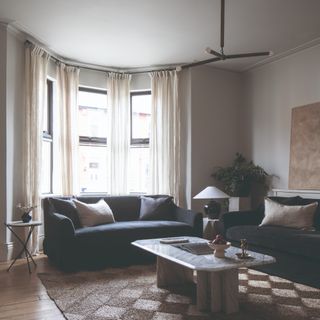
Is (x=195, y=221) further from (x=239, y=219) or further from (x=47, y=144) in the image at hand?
(x=47, y=144)

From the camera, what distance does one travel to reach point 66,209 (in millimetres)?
4418

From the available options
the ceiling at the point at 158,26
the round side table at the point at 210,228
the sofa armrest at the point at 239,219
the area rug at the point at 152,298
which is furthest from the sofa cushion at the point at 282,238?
the ceiling at the point at 158,26

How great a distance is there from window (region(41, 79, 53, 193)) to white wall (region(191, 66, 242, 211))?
6.98 feet

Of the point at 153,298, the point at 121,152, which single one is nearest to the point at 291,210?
Result: the point at 153,298

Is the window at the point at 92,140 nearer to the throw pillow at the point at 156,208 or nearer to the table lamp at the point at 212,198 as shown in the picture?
the throw pillow at the point at 156,208

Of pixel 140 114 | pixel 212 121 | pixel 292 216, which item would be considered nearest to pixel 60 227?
pixel 292 216

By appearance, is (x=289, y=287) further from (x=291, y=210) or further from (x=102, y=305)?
(x=102, y=305)

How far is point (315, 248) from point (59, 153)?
361cm

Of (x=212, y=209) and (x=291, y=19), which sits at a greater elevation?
(x=291, y=19)

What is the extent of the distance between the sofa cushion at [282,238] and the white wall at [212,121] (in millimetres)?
1582

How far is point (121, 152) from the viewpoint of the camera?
586cm

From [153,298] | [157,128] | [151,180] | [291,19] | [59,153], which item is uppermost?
[291,19]

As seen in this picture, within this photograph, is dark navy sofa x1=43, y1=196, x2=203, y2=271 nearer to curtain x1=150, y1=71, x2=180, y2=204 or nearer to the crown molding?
curtain x1=150, y1=71, x2=180, y2=204

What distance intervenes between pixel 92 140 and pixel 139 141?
2.49 ft
